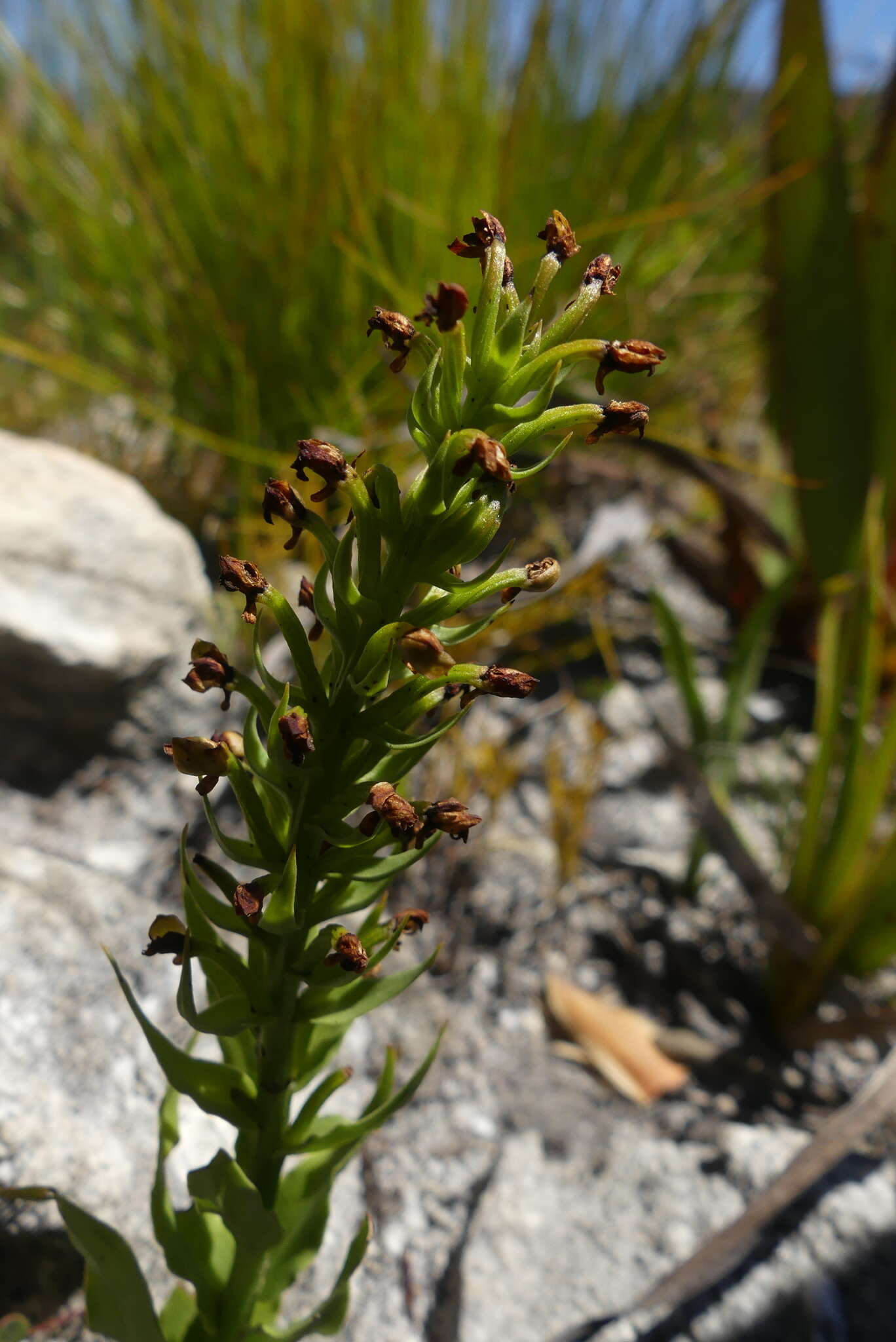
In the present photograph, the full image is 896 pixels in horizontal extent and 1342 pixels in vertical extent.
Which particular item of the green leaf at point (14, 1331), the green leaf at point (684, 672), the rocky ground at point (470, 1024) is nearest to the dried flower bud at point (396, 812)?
the green leaf at point (14, 1331)

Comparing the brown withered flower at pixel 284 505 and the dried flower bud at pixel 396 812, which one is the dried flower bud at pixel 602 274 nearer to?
the brown withered flower at pixel 284 505

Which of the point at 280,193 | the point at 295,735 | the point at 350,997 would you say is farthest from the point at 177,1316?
the point at 280,193

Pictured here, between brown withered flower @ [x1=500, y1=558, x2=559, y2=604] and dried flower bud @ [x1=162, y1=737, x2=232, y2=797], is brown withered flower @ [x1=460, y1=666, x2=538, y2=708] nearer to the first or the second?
brown withered flower @ [x1=500, y1=558, x2=559, y2=604]

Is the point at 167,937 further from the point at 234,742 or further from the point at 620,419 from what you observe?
the point at 620,419

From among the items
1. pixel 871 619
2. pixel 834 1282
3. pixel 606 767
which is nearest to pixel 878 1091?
pixel 834 1282

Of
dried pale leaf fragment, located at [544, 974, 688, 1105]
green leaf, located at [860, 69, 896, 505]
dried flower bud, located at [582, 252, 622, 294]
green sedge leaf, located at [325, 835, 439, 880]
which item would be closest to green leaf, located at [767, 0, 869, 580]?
green leaf, located at [860, 69, 896, 505]

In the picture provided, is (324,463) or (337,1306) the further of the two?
(337,1306)
